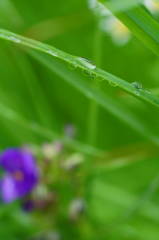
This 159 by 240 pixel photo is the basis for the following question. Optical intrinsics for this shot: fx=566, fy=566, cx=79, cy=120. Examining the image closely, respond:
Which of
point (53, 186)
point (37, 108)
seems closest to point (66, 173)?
point (53, 186)

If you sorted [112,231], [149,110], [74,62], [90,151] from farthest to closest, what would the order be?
[149,110]
[112,231]
[90,151]
[74,62]

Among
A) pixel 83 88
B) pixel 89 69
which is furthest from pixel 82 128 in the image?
pixel 89 69

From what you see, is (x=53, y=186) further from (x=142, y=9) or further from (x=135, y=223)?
(x=142, y=9)

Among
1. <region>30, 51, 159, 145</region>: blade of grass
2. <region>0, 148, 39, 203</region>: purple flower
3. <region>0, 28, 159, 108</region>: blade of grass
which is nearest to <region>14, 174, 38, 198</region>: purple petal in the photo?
<region>0, 148, 39, 203</region>: purple flower

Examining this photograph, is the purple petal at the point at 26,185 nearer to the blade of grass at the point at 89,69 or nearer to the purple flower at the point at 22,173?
the purple flower at the point at 22,173

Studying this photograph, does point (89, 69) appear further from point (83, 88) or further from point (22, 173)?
point (22, 173)

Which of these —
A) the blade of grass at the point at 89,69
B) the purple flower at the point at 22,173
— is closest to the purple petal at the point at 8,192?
the purple flower at the point at 22,173
